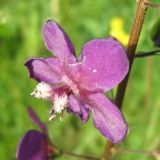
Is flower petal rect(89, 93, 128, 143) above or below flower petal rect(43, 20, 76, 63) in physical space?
below

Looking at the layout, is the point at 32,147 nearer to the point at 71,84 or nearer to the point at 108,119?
the point at 71,84

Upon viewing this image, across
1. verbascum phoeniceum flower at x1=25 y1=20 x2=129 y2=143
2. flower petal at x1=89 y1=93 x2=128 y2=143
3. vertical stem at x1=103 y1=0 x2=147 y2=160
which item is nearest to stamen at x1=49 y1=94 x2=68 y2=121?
verbascum phoeniceum flower at x1=25 y1=20 x2=129 y2=143

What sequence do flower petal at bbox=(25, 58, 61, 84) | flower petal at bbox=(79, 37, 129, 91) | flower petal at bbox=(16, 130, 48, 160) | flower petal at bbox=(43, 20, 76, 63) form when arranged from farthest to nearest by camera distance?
flower petal at bbox=(16, 130, 48, 160) → flower petal at bbox=(25, 58, 61, 84) → flower petal at bbox=(43, 20, 76, 63) → flower petal at bbox=(79, 37, 129, 91)

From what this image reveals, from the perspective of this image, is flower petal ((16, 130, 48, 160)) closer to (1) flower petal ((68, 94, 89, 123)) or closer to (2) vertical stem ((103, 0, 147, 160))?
(1) flower petal ((68, 94, 89, 123))

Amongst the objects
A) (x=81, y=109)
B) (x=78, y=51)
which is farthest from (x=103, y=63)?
(x=78, y=51)

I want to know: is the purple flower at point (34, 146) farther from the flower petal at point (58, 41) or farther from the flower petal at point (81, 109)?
the flower petal at point (58, 41)

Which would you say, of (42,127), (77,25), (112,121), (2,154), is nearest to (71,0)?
(77,25)

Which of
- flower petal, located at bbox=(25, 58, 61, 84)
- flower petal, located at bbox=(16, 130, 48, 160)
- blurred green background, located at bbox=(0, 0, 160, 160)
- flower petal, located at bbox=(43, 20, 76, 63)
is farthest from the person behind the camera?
blurred green background, located at bbox=(0, 0, 160, 160)

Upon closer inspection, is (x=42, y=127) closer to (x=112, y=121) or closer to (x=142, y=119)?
(x=112, y=121)
